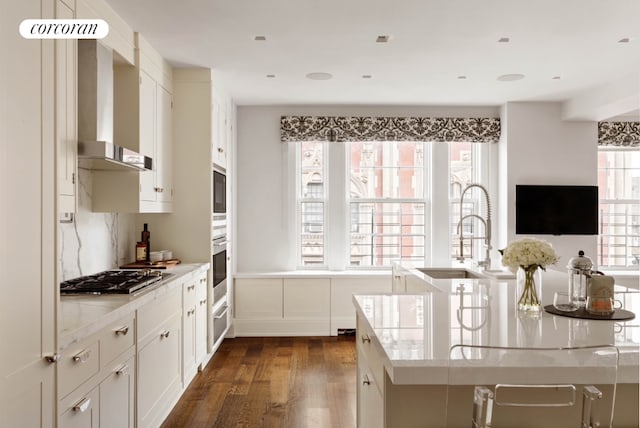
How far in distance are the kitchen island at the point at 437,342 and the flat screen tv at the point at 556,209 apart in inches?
130

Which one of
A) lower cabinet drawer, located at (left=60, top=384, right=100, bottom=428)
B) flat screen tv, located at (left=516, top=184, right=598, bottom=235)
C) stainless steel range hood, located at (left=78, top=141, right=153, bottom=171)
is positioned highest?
stainless steel range hood, located at (left=78, top=141, right=153, bottom=171)

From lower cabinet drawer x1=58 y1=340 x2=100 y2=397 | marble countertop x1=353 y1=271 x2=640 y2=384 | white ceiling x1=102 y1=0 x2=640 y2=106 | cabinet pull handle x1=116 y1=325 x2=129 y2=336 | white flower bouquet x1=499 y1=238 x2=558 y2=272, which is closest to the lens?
marble countertop x1=353 y1=271 x2=640 y2=384

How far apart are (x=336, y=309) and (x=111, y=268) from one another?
2.65 meters

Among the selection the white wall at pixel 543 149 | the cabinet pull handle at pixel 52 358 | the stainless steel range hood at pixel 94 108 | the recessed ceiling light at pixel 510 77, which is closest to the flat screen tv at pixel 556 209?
the white wall at pixel 543 149

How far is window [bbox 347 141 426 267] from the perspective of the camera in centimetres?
598

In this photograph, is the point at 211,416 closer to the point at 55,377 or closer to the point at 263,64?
the point at 55,377

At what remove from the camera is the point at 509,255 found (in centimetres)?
218

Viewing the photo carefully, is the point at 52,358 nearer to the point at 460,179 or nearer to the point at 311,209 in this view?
the point at 311,209

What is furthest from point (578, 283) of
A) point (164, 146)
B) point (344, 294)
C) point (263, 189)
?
point (263, 189)

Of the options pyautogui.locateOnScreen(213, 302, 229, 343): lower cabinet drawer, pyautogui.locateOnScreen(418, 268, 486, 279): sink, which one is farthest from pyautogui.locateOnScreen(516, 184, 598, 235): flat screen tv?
pyautogui.locateOnScreen(213, 302, 229, 343): lower cabinet drawer

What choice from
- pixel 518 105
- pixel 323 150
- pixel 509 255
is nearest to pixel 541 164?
pixel 518 105

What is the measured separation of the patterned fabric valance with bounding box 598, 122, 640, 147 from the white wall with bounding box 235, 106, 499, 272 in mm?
2966

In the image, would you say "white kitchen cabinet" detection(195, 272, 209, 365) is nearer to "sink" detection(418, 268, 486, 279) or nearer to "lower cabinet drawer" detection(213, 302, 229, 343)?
"lower cabinet drawer" detection(213, 302, 229, 343)

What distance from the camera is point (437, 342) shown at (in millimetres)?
1594
